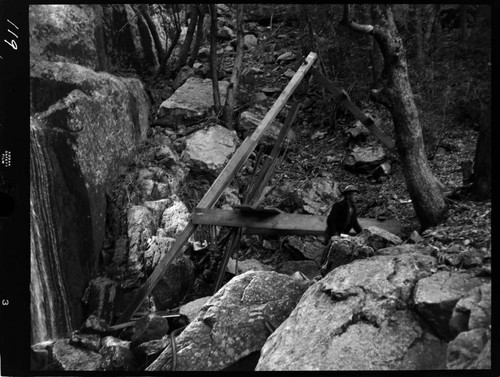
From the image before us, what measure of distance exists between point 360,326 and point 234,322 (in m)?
0.68

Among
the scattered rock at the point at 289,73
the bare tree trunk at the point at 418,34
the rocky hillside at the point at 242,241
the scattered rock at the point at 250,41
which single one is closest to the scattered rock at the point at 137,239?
the rocky hillside at the point at 242,241

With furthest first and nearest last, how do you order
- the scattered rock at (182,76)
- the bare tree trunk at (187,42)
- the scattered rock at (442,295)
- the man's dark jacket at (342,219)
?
the scattered rock at (182,76) < the bare tree trunk at (187,42) < the man's dark jacket at (342,219) < the scattered rock at (442,295)

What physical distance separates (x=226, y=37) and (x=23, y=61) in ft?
4.01

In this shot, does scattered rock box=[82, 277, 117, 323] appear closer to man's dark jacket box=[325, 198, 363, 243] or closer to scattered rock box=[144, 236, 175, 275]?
scattered rock box=[144, 236, 175, 275]

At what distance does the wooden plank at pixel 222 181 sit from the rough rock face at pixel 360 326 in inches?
28.4

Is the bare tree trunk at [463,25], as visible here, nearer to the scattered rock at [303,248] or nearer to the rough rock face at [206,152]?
the scattered rock at [303,248]

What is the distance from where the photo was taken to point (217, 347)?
9.03 feet

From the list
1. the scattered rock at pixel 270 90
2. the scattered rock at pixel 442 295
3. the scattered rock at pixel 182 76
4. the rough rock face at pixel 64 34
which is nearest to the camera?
the scattered rock at pixel 442 295

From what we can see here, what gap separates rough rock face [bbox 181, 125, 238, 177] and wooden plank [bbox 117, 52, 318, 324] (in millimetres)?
66

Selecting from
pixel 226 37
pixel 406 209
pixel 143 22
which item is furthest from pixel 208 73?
pixel 406 209

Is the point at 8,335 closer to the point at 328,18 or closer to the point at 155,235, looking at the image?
the point at 155,235

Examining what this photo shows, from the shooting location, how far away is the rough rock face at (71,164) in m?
2.60

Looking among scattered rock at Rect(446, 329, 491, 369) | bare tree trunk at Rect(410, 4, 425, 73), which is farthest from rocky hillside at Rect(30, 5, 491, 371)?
bare tree trunk at Rect(410, 4, 425, 73)

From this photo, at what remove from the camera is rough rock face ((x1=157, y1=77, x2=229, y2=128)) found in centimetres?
315
